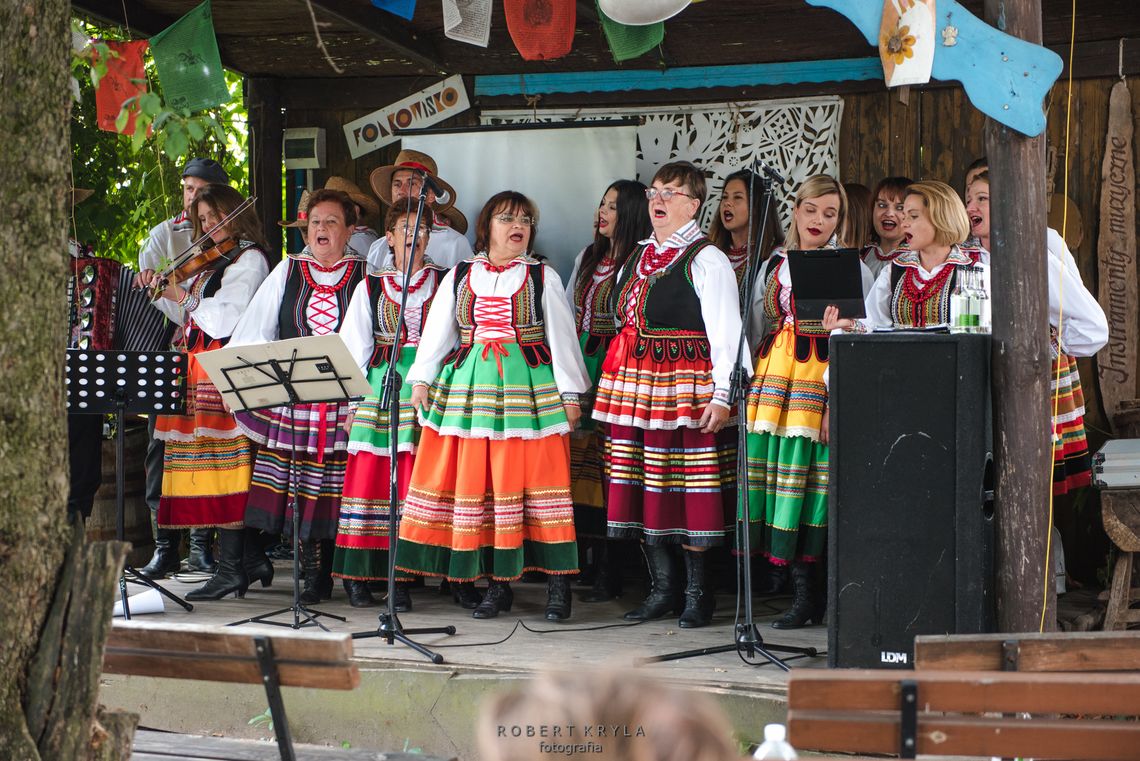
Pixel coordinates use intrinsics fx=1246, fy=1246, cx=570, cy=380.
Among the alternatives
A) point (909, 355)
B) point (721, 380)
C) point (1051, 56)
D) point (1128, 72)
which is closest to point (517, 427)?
point (721, 380)

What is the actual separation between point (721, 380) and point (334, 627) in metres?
1.83

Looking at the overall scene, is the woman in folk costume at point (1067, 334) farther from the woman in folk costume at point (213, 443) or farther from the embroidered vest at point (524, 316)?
the woman in folk costume at point (213, 443)

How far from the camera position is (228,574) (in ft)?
18.6

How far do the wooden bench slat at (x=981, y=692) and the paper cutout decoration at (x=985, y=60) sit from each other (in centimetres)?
211

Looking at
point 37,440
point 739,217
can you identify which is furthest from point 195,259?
point 37,440

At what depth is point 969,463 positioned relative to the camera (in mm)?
3783

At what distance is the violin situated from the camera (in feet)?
18.8

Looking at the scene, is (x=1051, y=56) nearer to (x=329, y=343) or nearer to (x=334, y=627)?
(x=329, y=343)

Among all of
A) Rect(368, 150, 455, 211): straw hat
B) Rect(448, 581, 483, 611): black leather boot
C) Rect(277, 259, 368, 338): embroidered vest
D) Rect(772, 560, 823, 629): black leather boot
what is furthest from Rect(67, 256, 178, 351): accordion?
Rect(772, 560, 823, 629): black leather boot

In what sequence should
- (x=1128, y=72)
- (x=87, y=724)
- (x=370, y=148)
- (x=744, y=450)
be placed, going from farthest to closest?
(x=370, y=148) < (x=1128, y=72) < (x=744, y=450) < (x=87, y=724)

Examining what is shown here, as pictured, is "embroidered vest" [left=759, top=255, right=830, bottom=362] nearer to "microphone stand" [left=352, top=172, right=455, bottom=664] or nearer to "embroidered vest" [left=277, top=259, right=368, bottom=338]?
"microphone stand" [left=352, top=172, right=455, bottom=664]

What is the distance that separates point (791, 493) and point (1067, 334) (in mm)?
1220

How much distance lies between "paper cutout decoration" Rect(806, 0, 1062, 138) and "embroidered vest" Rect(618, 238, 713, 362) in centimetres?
145

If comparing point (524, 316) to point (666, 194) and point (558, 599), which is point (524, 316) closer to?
point (666, 194)
